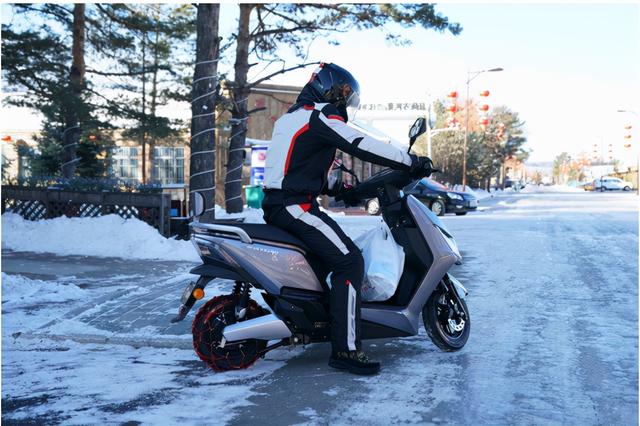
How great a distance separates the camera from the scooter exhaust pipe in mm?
4336

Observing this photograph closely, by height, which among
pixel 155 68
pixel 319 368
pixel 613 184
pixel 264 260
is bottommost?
pixel 319 368

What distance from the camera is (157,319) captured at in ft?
19.7

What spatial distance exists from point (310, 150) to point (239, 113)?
13.8 m

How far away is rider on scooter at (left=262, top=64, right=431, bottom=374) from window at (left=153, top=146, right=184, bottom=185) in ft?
124

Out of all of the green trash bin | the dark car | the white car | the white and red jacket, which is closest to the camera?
the white and red jacket

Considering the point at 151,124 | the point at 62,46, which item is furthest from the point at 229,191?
the point at 62,46

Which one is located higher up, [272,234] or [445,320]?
[272,234]

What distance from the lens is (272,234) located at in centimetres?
437

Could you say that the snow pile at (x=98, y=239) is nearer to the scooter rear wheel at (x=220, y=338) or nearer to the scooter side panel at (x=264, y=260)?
the scooter rear wheel at (x=220, y=338)

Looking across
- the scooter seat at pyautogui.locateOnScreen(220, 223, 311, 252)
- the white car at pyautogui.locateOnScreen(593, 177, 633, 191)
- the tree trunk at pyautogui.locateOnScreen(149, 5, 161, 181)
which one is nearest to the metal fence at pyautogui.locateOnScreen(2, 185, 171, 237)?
the tree trunk at pyautogui.locateOnScreen(149, 5, 161, 181)

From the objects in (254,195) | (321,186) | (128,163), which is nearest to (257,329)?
(321,186)

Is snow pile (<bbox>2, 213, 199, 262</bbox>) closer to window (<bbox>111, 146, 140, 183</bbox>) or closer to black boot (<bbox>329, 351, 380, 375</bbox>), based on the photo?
black boot (<bbox>329, 351, 380, 375</bbox>)

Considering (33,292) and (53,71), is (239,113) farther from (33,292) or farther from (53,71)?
(33,292)

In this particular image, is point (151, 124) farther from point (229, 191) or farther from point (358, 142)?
point (358, 142)
